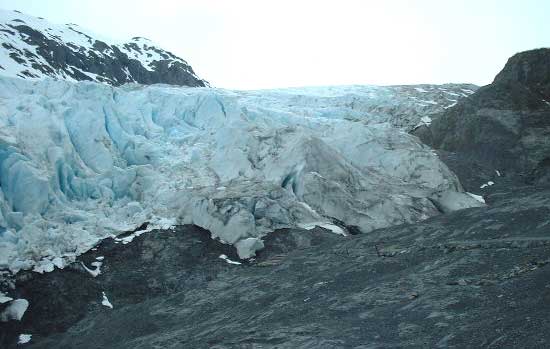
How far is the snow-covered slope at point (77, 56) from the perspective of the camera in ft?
155

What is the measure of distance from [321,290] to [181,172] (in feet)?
35.5

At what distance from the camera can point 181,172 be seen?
67.8 feet

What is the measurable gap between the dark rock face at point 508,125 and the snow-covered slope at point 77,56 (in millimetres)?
34585

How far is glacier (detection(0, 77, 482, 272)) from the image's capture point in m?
16.8

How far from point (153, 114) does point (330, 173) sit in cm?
1124

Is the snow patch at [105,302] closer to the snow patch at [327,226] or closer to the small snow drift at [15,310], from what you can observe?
the small snow drift at [15,310]

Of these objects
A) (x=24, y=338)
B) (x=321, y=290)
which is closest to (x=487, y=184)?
(x=321, y=290)

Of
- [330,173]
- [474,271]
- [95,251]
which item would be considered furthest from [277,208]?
[474,271]

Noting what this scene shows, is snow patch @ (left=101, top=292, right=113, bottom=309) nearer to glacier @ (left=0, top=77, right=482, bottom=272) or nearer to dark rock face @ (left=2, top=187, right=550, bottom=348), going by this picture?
dark rock face @ (left=2, top=187, right=550, bottom=348)

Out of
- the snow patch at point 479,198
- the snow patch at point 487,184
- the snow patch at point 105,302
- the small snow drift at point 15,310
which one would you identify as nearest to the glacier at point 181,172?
the snow patch at point 479,198

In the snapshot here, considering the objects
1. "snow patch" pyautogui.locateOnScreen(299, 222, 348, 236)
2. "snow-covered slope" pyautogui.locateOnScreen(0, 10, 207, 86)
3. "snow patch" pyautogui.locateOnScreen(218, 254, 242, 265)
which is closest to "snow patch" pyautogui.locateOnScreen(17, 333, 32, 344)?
"snow patch" pyautogui.locateOnScreen(218, 254, 242, 265)

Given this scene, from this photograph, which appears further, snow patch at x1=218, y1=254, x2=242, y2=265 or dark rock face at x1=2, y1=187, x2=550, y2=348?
snow patch at x1=218, y1=254, x2=242, y2=265

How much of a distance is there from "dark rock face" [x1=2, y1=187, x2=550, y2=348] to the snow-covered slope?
106 ft

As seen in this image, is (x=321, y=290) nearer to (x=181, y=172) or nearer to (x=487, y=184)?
(x=181, y=172)
